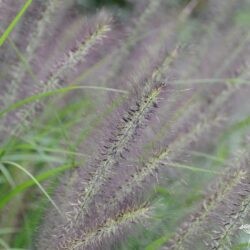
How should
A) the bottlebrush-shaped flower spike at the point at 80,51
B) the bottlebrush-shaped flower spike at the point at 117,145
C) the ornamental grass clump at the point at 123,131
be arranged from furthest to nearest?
the bottlebrush-shaped flower spike at the point at 80,51 < the ornamental grass clump at the point at 123,131 < the bottlebrush-shaped flower spike at the point at 117,145

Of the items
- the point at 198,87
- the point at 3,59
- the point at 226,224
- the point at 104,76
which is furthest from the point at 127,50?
the point at 226,224

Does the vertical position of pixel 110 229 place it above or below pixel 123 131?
below

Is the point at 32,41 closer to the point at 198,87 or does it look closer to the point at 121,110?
the point at 121,110

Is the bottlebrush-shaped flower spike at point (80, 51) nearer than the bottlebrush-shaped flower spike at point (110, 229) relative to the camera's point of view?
No

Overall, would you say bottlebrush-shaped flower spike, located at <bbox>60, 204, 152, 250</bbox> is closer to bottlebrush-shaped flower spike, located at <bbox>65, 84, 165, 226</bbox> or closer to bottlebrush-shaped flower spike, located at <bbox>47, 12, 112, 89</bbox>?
bottlebrush-shaped flower spike, located at <bbox>65, 84, 165, 226</bbox>

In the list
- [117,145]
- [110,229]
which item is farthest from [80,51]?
[110,229]

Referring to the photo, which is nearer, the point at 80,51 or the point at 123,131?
the point at 123,131

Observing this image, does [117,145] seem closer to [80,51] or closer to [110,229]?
[110,229]

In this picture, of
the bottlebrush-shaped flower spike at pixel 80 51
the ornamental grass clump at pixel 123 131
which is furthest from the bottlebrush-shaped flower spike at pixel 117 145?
the bottlebrush-shaped flower spike at pixel 80 51

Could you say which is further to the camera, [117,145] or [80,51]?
[80,51]

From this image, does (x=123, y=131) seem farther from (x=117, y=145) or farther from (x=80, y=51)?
(x=80, y=51)

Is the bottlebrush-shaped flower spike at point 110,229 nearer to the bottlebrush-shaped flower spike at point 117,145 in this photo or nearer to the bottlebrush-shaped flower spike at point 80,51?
the bottlebrush-shaped flower spike at point 117,145
